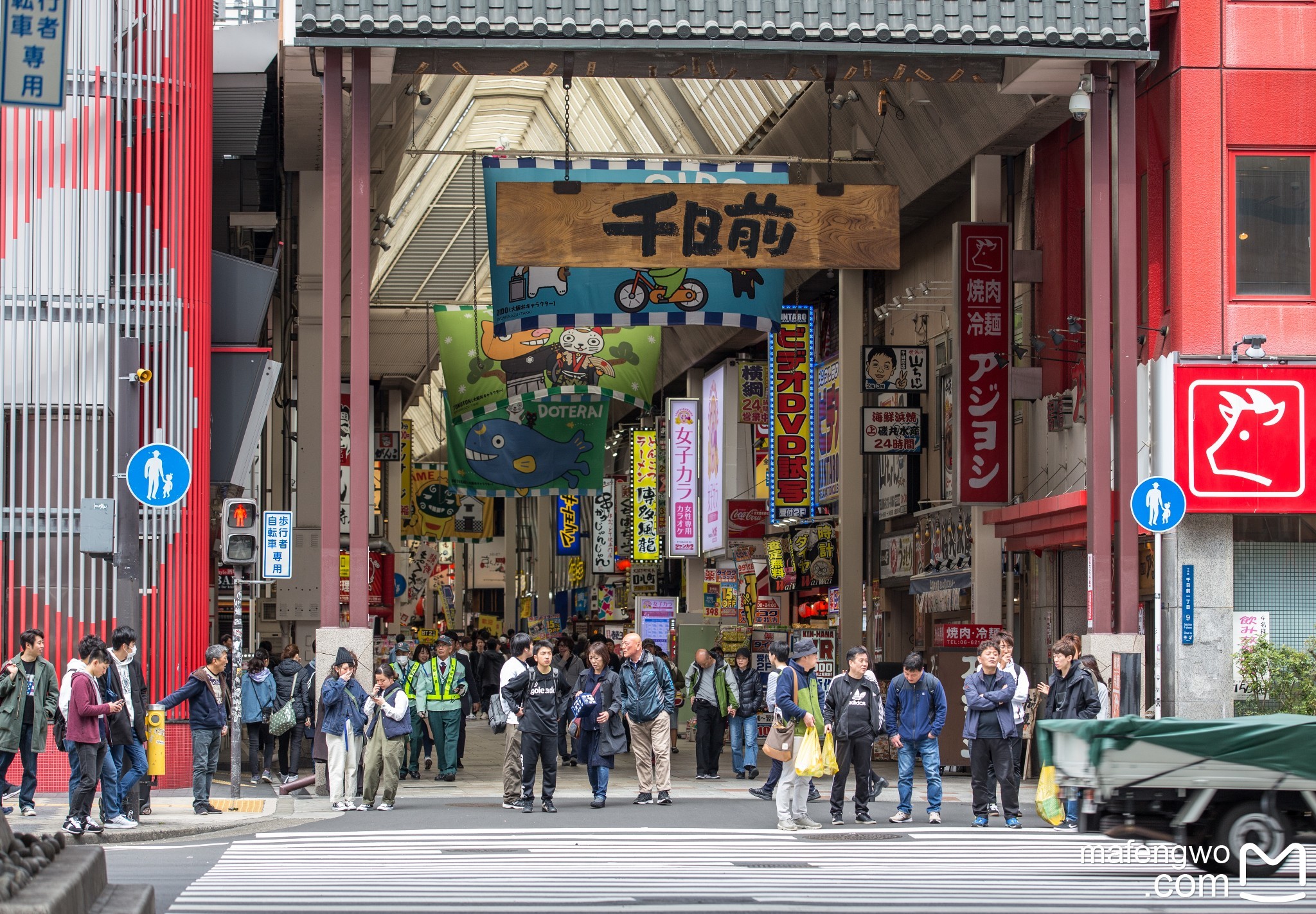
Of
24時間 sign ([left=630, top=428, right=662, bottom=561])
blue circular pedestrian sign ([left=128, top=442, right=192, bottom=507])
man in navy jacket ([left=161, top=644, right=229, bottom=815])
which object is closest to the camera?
blue circular pedestrian sign ([left=128, top=442, right=192, bottom=507])

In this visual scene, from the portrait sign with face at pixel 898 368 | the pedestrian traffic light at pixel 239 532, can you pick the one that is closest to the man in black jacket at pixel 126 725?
the pedestrian traffic light at pixel 239 532

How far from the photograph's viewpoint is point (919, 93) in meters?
24.6

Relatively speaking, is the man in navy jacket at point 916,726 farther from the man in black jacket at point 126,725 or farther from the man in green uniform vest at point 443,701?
the man in black jacket at point 126,725

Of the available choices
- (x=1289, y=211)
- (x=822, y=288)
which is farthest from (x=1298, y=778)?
(x=822, y=288)

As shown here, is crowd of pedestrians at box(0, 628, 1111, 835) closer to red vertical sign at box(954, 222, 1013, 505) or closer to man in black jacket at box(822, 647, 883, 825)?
man in black jacket at box(822, 647, 883, 825)

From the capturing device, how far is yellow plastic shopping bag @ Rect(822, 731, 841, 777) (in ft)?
50.4

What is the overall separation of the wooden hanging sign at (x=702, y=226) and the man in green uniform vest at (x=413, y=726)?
5.29m

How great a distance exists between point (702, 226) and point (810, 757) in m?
7.14

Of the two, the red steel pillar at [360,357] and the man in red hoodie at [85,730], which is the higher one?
the red steel pillar at [360,357]

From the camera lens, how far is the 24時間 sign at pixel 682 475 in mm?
37219

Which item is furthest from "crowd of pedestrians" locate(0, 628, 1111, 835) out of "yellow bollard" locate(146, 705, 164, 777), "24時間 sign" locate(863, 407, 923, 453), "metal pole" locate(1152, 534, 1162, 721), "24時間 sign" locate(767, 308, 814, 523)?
"24時間 sign" locate(767, 308, 814, 523)

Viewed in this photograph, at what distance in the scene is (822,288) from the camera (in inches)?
1329

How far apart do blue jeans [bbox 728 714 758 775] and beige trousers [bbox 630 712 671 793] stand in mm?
4069

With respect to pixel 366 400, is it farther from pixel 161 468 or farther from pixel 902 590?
pixel 902 590
